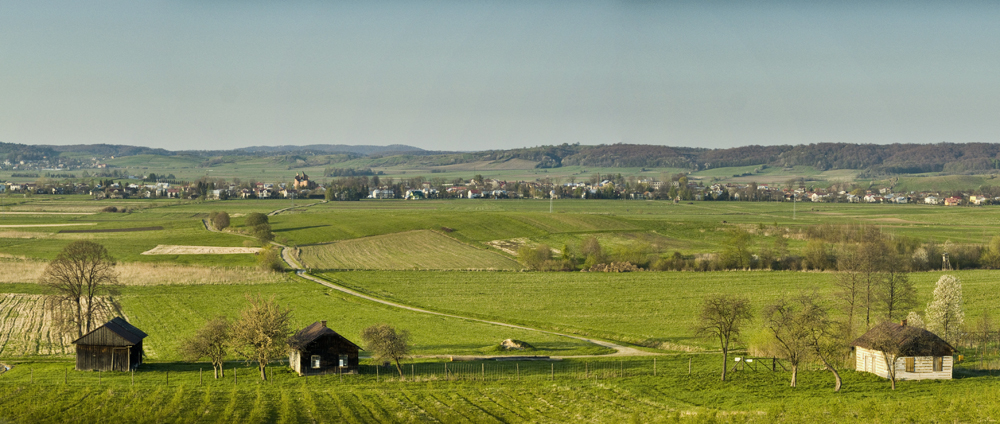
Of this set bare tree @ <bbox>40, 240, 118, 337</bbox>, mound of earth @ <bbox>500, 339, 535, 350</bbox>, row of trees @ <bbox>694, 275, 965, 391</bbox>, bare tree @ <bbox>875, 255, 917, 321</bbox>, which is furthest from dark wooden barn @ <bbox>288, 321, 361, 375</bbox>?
bare tree @ <bbox>875, 255, 917, 321</bbox>

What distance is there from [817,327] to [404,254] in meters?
54.2

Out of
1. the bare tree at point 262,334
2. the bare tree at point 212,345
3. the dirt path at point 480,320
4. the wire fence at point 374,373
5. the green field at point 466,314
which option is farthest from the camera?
the dirt path at point 480,320

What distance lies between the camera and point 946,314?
39.3 metres

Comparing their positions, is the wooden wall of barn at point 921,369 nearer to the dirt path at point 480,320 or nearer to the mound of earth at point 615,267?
the dirt path at point 480,320

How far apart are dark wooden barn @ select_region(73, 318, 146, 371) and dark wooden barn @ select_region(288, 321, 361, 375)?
7570 mm

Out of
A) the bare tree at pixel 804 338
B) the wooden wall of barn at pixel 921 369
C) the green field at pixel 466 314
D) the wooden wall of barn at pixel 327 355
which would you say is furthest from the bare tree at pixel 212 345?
the wooden wall of barn at pixel 921 369

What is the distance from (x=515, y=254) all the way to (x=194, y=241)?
34929mm

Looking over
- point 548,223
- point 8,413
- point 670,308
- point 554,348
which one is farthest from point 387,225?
point 8,413

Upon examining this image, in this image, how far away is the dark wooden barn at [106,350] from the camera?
37125 millimetres

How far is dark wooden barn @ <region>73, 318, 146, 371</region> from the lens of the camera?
37.1 metres

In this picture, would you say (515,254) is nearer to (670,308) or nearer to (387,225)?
(387,225)

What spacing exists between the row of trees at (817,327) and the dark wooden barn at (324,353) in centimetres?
1594

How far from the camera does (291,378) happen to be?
35.5 m

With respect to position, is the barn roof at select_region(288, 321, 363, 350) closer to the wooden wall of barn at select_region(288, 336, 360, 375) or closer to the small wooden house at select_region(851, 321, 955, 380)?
the wooden wall of barn at select_region(288, 336, 360, 375)
